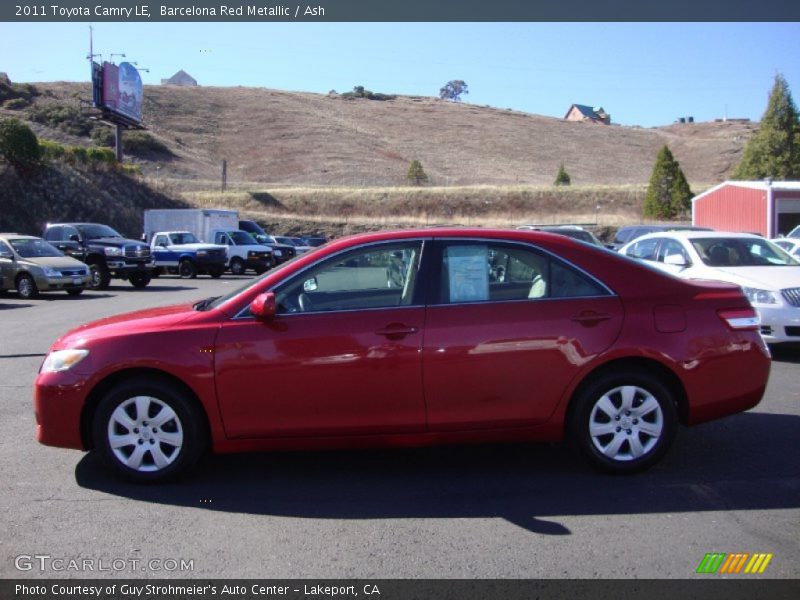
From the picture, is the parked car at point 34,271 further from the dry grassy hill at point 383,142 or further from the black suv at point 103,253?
the dry grassy hill at point 383,142

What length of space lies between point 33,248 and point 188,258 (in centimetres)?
809

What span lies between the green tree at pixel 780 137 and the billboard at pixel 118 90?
36057mm

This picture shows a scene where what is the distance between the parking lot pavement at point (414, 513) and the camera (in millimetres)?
4133

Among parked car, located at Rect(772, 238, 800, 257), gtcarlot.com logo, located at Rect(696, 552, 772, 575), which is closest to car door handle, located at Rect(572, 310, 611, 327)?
gtcarlot.com logo, located at Rect(696, 552, 772, 575)

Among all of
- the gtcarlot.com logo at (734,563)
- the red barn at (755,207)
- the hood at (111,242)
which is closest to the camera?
the gtcarlot.com logo at (734,563)

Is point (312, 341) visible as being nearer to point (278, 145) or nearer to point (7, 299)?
point (7, 299)

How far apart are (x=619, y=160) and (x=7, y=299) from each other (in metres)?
82.8

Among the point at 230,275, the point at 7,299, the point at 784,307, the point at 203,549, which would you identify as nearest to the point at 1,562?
the point at 203,549

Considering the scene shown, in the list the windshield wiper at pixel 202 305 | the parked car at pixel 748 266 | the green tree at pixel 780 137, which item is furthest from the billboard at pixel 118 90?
the windshield wiper at pixel 202 305

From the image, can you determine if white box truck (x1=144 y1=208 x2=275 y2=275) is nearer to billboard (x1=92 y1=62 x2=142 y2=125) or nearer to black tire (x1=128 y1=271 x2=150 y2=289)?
black tire (x1=128 y1=271 x2=150 y2=289)

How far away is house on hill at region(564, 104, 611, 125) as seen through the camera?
5300 inches

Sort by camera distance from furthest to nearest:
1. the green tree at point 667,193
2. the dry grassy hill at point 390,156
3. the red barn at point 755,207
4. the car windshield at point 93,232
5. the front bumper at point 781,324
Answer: the dry grassy hill at point 390,156 → the green tree at point 667,193 → the red barn at point 755,207 → the car windshield at point 93,232 → the front bumper at point 781,324

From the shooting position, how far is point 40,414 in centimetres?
533

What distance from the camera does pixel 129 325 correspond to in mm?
5398
